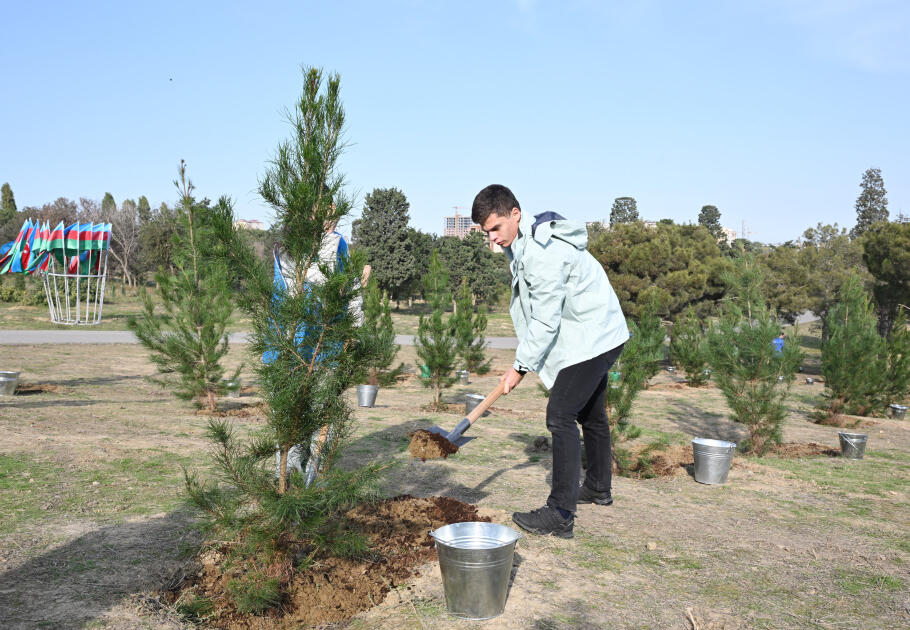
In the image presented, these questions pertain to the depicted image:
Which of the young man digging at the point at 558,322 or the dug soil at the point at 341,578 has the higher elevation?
the young man digging at the point at 558,322

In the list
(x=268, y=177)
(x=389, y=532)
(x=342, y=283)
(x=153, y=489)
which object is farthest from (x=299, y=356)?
(x=153, y=489)

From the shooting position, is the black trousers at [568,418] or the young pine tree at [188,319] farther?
the young pine tree at [188,319]

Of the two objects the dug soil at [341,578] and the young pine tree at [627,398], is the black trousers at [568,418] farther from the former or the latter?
the young pine tree at [627,398]

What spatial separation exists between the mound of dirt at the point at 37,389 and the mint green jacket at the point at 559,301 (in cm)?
743

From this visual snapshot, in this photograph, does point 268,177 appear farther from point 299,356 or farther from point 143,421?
point 143,421

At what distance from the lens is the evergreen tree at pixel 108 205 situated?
4117cm

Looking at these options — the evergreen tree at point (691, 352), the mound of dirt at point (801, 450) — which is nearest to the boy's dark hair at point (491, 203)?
the mound of dirt at point (801, 450)

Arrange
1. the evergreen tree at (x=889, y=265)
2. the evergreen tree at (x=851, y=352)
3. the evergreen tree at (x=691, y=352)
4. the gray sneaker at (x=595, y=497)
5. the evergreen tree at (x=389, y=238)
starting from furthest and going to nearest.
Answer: the evergreen tree at (x=389, y=238) → the evergreen tree at (x=889, y=265) → the evergreen tree at (x=691, y=352) → the evergreen tree at (x=851, y=352) → the gray sneaker at (x=595, y=497)

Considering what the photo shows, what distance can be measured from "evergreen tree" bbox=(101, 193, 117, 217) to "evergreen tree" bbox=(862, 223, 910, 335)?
1597 inches

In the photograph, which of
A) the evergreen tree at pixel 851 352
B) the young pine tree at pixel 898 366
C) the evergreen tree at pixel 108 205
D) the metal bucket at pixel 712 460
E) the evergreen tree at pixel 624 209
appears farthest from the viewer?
the evergreen tree at pixel 624 209

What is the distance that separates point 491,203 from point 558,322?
777 mm

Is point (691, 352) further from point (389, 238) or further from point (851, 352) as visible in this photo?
point (389, 238)

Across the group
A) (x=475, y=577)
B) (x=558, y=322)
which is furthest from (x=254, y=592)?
(x=558, y=322)

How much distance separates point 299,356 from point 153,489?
2.22 meters
